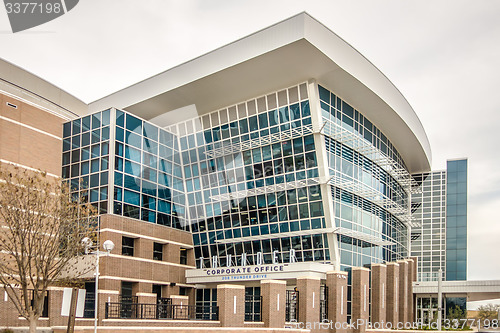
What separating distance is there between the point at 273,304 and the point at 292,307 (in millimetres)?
→ 4837

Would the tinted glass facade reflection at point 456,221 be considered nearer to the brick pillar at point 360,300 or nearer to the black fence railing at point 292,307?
the brick pillar at point 360,300

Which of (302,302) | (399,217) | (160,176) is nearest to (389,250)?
(399,217)

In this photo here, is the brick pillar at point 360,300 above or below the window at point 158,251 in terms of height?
below

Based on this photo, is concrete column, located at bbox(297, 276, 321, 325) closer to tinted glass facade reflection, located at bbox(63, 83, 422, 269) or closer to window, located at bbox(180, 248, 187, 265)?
tinted glass facade reflection, located at bbox(63, 83, 422, 269)

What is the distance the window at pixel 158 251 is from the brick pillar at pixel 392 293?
16.5 metres

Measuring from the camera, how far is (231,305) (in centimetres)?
2802

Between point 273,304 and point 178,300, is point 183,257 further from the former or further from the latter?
point 273,304

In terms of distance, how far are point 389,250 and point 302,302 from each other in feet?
52.2

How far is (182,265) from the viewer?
40688 millimetres

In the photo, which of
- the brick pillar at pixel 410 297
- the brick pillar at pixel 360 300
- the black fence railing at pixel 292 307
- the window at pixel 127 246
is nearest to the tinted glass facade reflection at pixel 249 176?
the brick pillar at pixel 360 300

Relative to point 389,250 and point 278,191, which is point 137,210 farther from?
point 389,250

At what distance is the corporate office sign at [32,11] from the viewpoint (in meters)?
27.5

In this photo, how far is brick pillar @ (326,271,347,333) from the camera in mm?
34594

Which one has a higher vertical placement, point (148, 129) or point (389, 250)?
point (148, 129)
